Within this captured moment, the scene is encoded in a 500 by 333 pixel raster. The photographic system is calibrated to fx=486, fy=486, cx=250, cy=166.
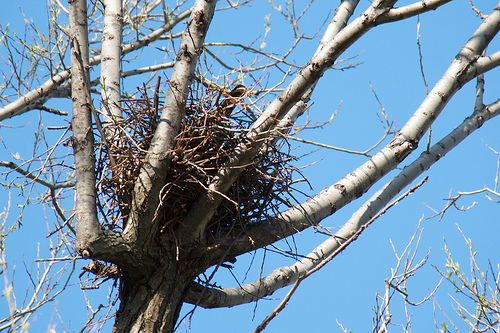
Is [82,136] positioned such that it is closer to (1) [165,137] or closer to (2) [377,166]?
(1) [165,137]

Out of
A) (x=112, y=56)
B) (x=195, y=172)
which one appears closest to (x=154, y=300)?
(x=195, y=172)

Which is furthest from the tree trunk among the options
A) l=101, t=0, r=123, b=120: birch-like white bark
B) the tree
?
l=101, t=0, r=123, b=120: birch-like white bark

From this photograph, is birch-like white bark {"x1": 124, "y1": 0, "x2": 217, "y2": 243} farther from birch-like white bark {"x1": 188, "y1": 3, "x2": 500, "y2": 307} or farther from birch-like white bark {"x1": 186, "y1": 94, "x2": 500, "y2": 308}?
birch-like white bark {"x1": 186, "y1": 94, "x2": 500, "y2": 308}

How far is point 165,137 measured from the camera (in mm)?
2324

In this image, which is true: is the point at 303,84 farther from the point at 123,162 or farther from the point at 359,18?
the point at 123,162

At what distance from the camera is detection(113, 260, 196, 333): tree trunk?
2254 mm

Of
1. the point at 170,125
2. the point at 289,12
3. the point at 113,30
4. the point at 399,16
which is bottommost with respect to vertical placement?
the point at 170,125

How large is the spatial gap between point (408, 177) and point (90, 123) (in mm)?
1824

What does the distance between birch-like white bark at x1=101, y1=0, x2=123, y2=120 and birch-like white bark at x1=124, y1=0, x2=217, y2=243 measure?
0.43m

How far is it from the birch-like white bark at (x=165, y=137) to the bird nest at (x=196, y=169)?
61 mm

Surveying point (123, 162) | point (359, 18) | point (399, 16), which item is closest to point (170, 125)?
point (123, 162)

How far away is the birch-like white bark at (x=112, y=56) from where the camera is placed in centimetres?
281

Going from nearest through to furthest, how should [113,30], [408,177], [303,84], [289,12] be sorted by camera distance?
[303,84] < [408,177] < [113,30] < [289,12]

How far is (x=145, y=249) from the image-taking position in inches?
91.0
